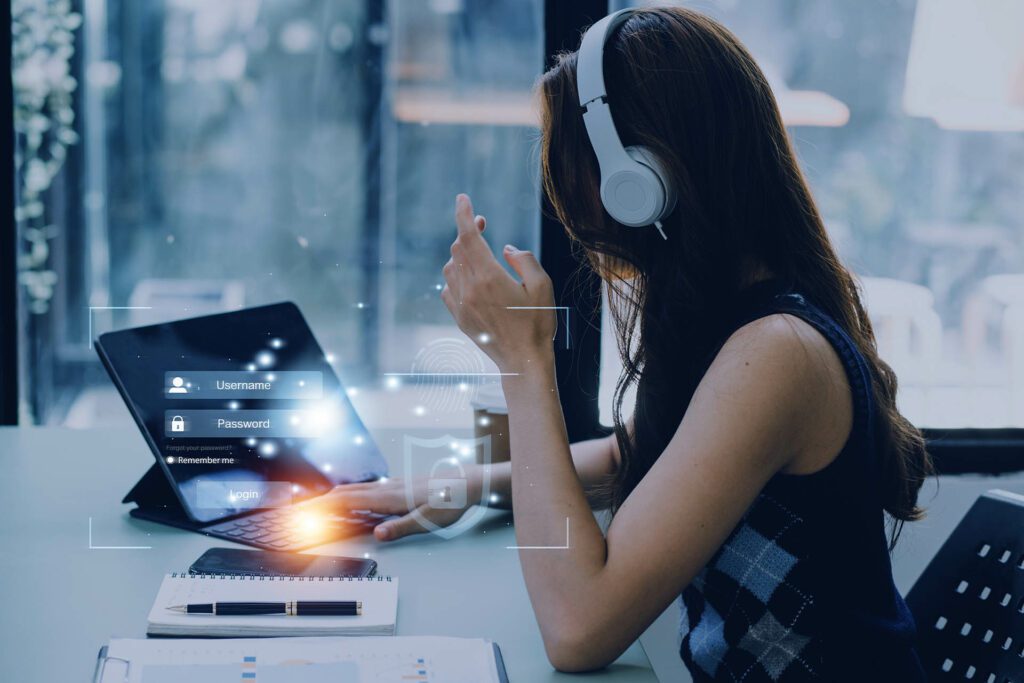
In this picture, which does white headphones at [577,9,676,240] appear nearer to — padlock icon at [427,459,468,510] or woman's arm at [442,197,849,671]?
woman's arm at [442,197,849,671]

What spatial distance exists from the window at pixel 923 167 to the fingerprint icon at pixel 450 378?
1.02 ft

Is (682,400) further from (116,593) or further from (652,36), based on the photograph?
(116,593)

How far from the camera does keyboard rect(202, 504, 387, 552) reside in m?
0.94

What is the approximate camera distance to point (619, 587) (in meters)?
0.74

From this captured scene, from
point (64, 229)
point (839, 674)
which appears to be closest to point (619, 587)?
point (839, 674)

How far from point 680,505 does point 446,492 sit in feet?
1.27

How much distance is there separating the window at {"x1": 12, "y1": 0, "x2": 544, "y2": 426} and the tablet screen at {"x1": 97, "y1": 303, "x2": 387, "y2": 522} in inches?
19.1

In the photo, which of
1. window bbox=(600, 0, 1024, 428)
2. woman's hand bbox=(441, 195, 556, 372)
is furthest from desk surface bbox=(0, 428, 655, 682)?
window bbox=(600, 0, 1024, 428)

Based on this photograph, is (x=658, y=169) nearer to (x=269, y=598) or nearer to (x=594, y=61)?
(x=594, y=61)

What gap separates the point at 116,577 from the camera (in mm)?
851

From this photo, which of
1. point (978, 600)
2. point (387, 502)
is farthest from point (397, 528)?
point (978, 600)

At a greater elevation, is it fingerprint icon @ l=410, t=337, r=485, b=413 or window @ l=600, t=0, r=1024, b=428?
window @ l=600, t=0, r=1024, b=428

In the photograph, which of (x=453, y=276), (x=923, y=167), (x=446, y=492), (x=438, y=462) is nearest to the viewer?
(x=453, y=276)

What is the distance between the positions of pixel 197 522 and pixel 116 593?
16cm
